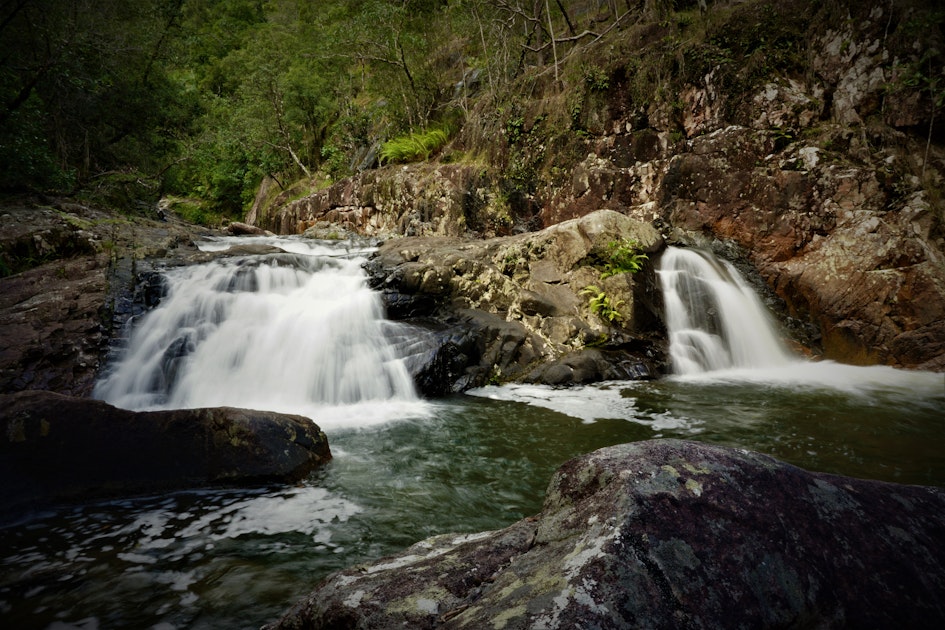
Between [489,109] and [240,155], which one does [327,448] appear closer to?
[489,109]

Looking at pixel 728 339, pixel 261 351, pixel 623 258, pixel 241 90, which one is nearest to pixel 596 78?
pixel 623 258

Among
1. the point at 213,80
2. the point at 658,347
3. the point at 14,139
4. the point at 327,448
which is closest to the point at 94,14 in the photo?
the point at 14,139

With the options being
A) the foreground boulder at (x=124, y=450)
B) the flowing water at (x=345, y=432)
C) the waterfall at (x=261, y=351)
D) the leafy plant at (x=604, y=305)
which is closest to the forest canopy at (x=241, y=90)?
the waterfall at (x=261, y=351)

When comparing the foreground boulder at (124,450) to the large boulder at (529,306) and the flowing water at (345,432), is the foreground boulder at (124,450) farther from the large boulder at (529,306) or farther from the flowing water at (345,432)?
the large boulder at (529,306)

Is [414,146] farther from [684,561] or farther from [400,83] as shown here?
[684,561]

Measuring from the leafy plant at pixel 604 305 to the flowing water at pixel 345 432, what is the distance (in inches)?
51.9

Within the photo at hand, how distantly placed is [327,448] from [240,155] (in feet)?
77.9

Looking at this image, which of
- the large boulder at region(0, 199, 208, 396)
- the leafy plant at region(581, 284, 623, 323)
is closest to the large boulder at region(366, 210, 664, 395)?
the leafy plant at region(581, 284, 623, 323)

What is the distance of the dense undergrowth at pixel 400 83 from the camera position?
1013 centimetres

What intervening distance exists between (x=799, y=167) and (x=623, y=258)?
4692 mm

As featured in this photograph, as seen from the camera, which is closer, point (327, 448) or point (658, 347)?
point (327, 448)

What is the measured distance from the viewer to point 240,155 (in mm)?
23188

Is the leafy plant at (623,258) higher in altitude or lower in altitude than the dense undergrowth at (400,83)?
lower

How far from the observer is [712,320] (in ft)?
28.7
